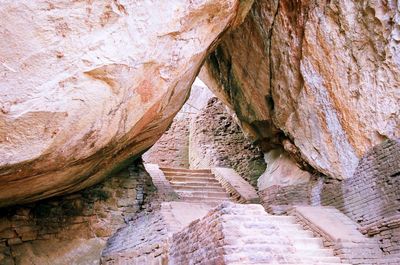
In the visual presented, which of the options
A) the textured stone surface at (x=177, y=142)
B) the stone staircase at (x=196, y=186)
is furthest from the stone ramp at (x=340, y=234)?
the textured stone surface at (x=177, y=142)

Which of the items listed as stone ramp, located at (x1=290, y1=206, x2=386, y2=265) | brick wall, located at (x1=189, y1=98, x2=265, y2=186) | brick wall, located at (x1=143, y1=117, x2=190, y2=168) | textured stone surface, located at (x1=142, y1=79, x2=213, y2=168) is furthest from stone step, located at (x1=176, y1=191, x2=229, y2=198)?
brick wall, located at (x1=143, y1=117, x2=190, y2=168)

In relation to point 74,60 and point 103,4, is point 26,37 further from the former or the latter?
point 103,4

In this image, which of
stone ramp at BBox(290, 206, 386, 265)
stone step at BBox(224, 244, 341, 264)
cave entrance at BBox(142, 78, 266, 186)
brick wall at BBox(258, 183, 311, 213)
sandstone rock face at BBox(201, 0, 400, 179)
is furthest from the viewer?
cave entrance at BBox(142, 78, 266, 186)

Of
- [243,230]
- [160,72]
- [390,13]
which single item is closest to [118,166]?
[160,72]

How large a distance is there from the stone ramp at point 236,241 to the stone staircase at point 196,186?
4.16 m

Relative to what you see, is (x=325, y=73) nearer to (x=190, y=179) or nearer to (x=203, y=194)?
(x=203, y=194)

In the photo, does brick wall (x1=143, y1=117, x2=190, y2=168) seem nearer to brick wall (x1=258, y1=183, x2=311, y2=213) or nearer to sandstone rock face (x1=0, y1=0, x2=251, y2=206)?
brick wall (x1=258, y1=183, x2=311, y2=213)

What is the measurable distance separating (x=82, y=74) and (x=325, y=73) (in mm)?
4458

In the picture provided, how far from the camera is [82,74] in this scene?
514 centimetres

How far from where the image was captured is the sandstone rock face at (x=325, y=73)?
691cm

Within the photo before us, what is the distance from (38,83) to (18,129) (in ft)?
Result: 1.81

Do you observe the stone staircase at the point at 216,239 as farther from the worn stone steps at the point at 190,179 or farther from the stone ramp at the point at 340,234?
the worn stone steps at the point at 190,179

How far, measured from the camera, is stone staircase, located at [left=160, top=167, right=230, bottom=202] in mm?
10094

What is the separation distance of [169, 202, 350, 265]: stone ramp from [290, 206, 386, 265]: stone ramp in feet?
1.16
